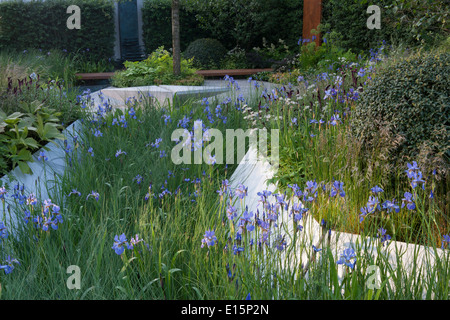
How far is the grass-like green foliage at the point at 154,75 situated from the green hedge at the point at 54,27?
10.4ft

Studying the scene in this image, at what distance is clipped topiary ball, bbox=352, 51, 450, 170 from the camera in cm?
294

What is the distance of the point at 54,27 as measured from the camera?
12.0 m

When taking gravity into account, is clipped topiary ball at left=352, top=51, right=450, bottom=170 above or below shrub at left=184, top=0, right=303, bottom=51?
below

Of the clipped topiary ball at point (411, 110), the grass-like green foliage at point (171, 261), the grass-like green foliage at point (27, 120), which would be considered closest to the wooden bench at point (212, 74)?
the grass-like green foliage at point (27, 120)

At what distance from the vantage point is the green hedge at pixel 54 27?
11.8 meters

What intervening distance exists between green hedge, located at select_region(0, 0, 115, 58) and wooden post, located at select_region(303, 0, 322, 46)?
5.62 meters

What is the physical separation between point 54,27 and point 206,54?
13.7 ft

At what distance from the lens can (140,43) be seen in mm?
13875

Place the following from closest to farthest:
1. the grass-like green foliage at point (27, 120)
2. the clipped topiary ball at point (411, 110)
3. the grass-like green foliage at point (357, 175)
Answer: the grass-like green foliage at point (357, 175) → the clipped topiary ball at point (411, 110) → the grass-like green foliage at point (27, 120)

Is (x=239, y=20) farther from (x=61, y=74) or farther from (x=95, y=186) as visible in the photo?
(x=95, y=186)

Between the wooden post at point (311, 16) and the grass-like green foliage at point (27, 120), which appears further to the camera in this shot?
the wooden post at point (311, 16)

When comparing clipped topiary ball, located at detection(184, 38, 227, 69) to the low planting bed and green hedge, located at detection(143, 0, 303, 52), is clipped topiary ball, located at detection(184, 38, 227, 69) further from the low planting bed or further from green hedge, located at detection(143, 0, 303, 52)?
the low planting bed

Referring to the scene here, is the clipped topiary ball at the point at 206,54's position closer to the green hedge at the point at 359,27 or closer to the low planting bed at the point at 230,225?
the green hedge at the point at 359,27

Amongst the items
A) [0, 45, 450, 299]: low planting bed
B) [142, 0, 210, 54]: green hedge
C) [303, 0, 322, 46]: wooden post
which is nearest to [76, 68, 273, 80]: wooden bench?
[303, 0, 322, 46]: wooden post
